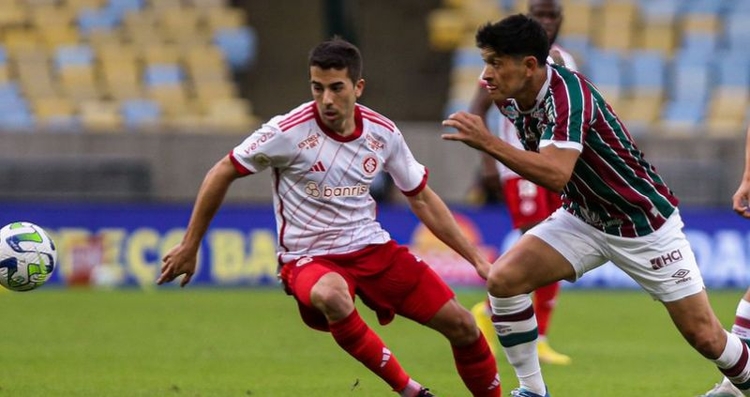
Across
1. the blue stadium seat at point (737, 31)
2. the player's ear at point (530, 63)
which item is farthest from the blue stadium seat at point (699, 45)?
the player's ear at point (530, 63)

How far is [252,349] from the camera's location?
34.9 ft

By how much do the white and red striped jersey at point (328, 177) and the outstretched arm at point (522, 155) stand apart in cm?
106

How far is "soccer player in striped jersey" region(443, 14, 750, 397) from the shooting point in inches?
256

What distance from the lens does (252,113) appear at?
2186 cm

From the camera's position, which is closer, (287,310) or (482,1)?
(287,310)

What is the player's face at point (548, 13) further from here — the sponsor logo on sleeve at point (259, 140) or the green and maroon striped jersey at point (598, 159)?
the sponsor logo on sleeve at point (259, 140)

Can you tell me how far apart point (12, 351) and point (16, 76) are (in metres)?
10.4

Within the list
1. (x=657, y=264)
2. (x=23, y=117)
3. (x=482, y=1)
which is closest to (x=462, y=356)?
(x=657, y=264)

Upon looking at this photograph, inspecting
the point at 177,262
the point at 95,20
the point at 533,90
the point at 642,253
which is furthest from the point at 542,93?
the point at 95,20

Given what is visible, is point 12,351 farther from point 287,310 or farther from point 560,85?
point 560,85

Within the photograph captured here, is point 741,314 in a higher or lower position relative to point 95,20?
higher

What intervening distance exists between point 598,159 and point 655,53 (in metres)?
14.6

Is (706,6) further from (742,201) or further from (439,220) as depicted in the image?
(439,220)

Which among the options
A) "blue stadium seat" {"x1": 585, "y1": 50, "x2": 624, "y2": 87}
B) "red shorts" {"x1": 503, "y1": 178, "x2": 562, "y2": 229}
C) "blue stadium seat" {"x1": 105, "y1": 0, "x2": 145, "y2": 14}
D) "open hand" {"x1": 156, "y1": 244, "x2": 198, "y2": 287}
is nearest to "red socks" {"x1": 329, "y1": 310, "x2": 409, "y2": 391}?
"open hand" {"x1": 156, "y1": 244, "x2": 198, "y2": 287}
